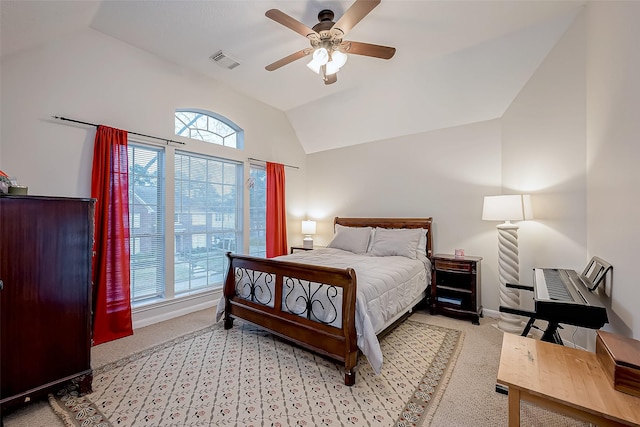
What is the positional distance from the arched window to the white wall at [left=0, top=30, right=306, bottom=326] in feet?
0.59

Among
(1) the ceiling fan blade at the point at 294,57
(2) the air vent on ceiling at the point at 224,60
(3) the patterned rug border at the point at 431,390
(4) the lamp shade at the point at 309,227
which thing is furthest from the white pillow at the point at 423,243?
(2) the air vent on ceiling at the point at 224,60

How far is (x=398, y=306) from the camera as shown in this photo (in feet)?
9.21

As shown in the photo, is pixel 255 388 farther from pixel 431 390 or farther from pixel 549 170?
pixel 549 170

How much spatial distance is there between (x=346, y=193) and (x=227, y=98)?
2458mm

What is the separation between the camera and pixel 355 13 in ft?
6.39

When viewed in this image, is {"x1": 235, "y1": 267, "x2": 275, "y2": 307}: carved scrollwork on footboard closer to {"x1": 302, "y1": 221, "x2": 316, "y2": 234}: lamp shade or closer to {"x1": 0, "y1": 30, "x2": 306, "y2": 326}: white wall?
{"x1": 0, "y1": 30, "x2": 306, "y2": 326}: white wall

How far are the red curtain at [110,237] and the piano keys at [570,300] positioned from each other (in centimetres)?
361

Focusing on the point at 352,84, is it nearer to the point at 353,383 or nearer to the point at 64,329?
the point at 353,383

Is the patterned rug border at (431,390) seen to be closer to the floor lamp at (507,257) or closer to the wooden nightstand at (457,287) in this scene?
the wooden nightstand at (457,287)

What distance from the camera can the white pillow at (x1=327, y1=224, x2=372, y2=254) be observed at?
4039mm

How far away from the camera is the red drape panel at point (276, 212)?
467cm

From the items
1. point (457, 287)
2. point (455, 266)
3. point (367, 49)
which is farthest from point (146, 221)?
point (457, 287)

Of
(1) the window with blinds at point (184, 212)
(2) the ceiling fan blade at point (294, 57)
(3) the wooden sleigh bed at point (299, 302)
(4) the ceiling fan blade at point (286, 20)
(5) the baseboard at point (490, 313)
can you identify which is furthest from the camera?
(5) the baseboard at point (490, 313)

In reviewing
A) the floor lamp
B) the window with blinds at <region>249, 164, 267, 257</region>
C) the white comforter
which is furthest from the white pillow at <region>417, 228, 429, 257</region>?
the window with blinds at <region>249, 164, 267, 257</region>
